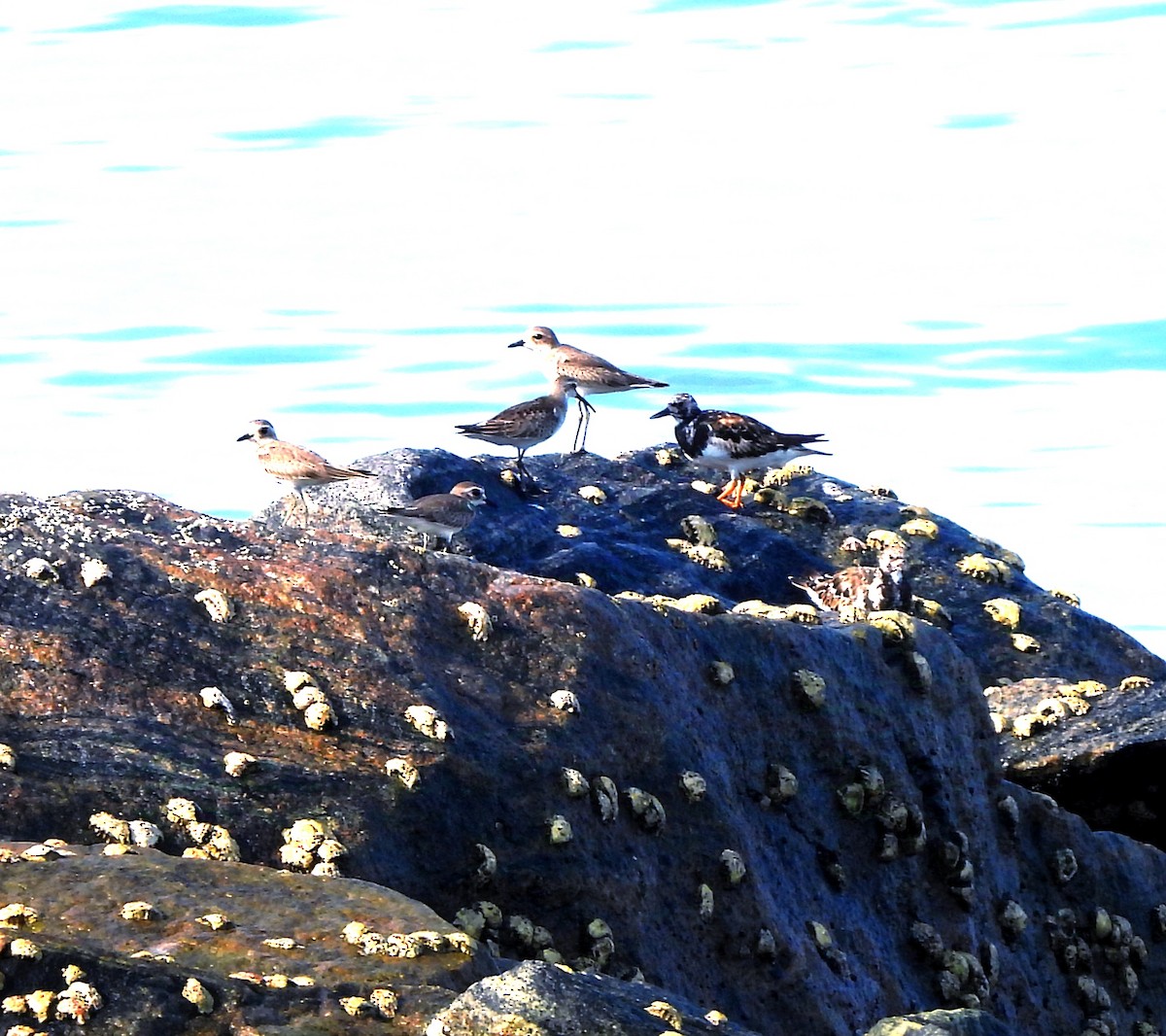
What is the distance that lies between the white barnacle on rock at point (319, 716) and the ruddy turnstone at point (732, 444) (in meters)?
7.81

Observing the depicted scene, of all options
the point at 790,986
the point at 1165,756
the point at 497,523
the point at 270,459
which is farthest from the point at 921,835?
the point at 270,459

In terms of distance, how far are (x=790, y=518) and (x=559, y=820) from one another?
763 centimetres

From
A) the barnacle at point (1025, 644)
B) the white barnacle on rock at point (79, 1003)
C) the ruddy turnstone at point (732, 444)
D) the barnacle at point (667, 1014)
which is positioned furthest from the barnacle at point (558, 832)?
the ruddy turnstone at point (732, 444)

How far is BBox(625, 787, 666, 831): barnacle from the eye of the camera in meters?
8.34

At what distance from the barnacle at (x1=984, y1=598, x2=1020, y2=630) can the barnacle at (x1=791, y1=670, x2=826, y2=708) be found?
17.8ft

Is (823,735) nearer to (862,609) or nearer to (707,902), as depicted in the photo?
(707,902)

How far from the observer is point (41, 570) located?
317 inches

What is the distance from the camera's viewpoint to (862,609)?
13398 millimetres

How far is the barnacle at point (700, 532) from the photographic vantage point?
1439 cm

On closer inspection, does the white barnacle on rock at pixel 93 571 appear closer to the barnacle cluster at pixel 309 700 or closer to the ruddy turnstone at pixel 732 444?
the barnacle cluster at pixel 309 700

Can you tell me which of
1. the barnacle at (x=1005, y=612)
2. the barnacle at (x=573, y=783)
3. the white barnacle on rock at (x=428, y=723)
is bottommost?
the barnacle at (x=1005, y=612)

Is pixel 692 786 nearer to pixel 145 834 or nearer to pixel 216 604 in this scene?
pixel 216 604

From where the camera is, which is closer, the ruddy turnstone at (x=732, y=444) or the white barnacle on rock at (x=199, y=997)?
the white barnacle on rock at (x=199, y=997)

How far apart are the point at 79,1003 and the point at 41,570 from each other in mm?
2882
